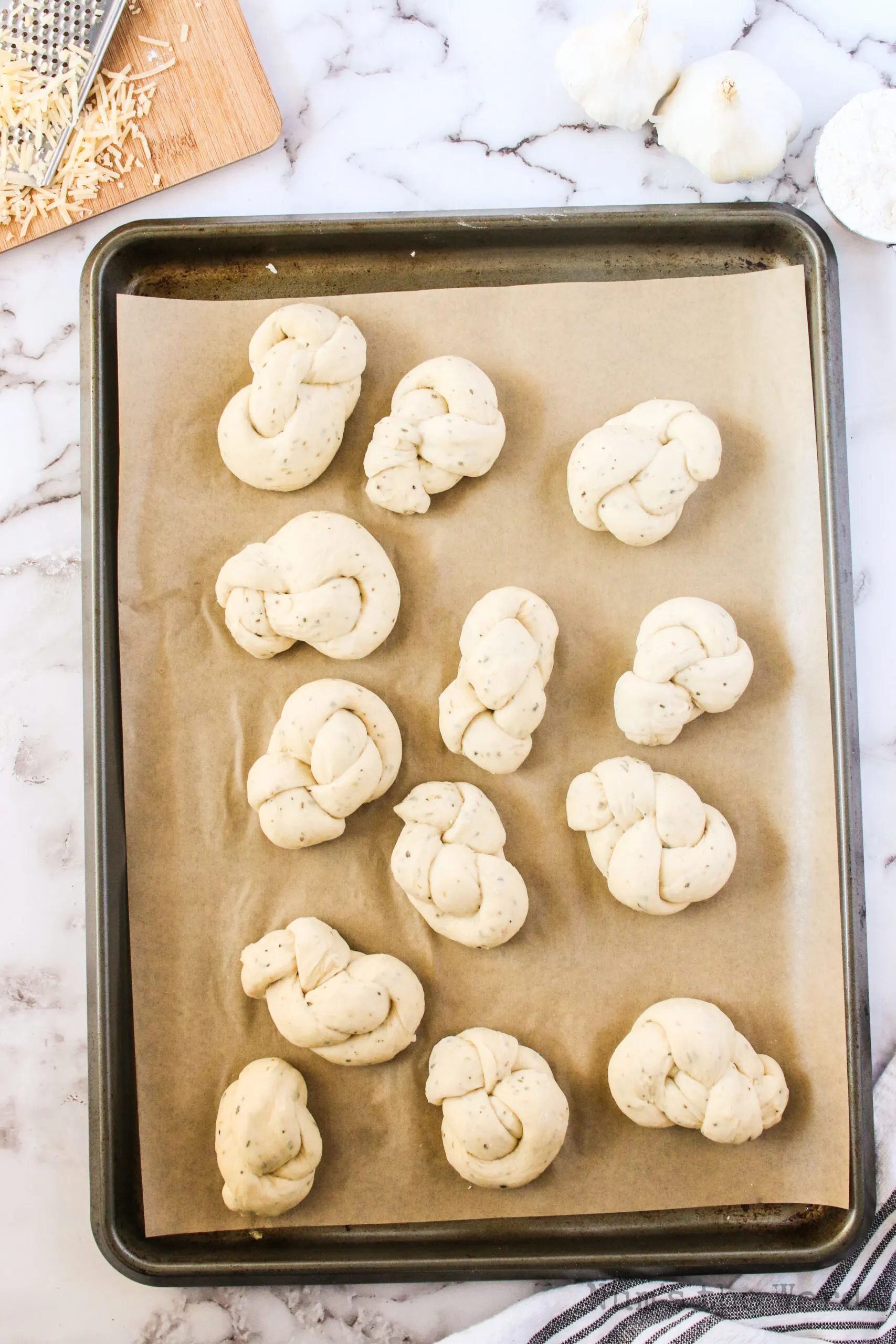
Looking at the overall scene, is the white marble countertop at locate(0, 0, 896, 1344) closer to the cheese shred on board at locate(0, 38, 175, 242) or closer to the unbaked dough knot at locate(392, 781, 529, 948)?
the cheese shred on board at locate(0, 38, 175, 242)

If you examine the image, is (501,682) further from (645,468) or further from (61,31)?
(61,31)

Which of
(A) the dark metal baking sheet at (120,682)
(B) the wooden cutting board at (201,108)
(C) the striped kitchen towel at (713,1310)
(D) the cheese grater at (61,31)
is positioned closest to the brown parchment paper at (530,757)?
(A) the dark metal baking sheet at (120,682)

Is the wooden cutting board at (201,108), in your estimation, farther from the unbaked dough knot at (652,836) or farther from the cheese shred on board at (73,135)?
the unbaked dough knot at (652,836)

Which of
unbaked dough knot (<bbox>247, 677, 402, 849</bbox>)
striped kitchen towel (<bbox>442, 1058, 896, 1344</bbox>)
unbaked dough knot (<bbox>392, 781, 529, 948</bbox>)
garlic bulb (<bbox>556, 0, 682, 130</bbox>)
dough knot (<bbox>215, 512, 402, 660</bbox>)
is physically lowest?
striped kitchen towel (<bbox>442, 1058, 896, 1344</bbox>)

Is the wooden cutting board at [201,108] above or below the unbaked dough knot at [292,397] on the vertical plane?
above

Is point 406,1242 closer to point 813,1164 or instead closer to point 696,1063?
point 696,1063

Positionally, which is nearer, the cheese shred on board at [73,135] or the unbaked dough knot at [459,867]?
the unbaked dough knot at [459,867]

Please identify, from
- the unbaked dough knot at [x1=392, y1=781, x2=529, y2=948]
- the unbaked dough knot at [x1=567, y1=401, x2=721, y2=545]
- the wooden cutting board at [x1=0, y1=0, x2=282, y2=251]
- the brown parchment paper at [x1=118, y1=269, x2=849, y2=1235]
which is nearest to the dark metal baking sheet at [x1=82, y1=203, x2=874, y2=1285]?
the brown parchment paper at [x1=118, y1=269, x2=849, y2=1235]

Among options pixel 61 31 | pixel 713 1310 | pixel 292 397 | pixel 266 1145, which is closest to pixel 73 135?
pixel 61 31
